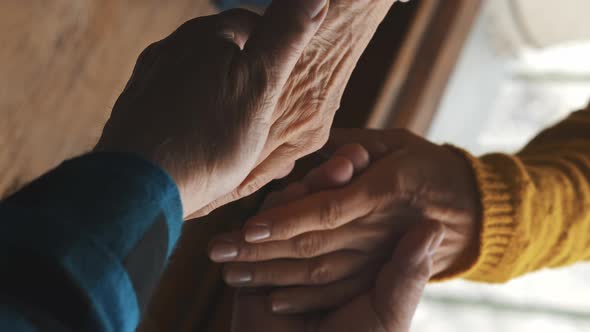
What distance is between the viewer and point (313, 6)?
15.1 inches

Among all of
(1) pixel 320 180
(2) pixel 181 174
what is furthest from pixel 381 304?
(2) pixel 181 174

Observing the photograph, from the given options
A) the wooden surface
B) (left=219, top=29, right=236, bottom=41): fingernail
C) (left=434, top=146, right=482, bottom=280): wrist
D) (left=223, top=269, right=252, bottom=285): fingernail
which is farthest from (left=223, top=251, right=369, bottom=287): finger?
(left=219, top=29, right=236, bottom=41): fingernail

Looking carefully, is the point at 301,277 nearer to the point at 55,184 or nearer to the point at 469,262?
the point at 469,262

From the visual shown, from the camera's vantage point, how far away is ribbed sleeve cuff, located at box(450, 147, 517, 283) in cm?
68

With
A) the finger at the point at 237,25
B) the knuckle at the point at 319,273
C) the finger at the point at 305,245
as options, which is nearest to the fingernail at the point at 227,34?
the finger at the point at 237,25

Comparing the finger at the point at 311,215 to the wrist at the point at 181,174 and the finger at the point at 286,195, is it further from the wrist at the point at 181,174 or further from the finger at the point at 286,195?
the wrist at the point at 181,174

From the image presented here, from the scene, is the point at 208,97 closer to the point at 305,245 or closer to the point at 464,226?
the point at 305,245

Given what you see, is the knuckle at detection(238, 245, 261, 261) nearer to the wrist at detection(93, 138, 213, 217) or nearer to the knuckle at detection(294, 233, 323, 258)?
the knuckle at detection(294, 233, 323, 258)

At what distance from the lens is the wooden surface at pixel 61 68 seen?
1.83ft

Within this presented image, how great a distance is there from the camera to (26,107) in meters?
0.57

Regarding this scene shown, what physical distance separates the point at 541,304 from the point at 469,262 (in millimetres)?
508

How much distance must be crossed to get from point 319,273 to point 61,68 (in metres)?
0.36

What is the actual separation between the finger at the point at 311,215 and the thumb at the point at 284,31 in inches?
8.8

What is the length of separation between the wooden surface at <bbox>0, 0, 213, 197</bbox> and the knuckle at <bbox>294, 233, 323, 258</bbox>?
0.80 feet
